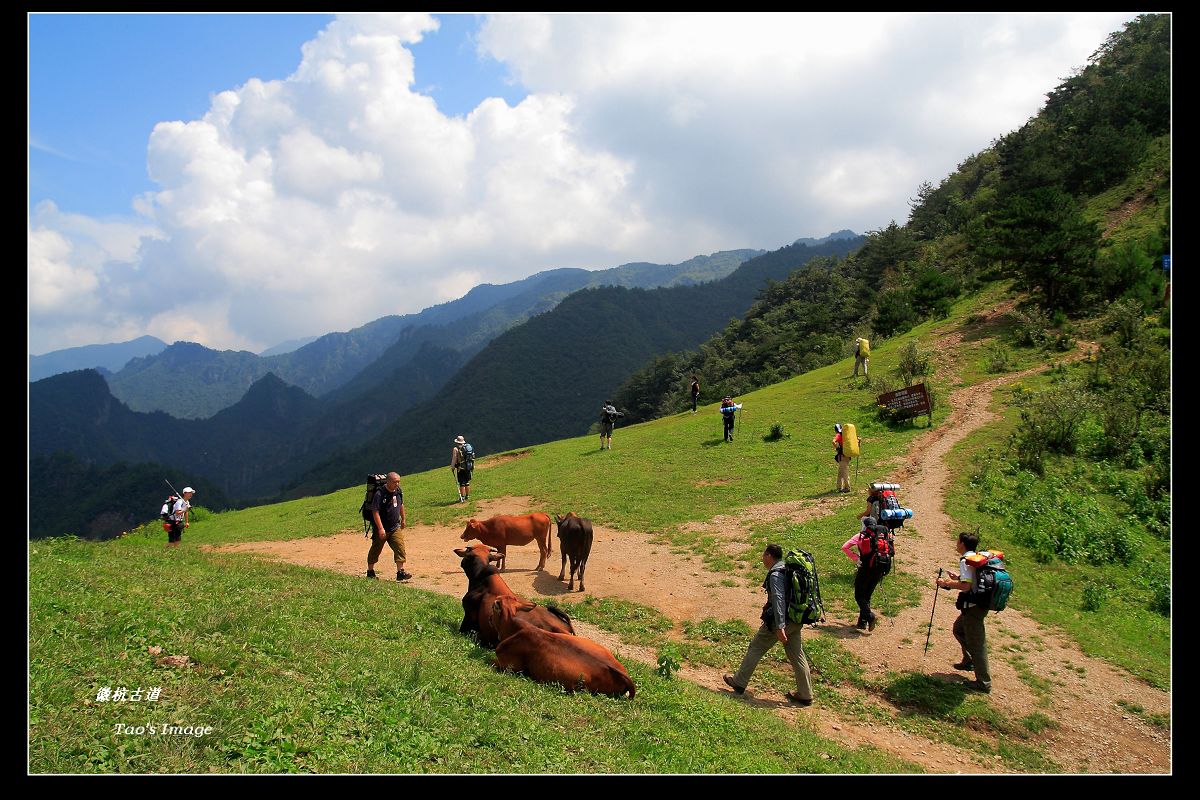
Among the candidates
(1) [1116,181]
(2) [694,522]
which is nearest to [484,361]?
(1) [1116,181]

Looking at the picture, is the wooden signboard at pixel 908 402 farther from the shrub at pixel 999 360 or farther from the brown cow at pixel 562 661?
the brown cow at pixel 562 661

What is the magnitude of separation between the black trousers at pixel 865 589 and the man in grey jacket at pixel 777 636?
2.37 meters

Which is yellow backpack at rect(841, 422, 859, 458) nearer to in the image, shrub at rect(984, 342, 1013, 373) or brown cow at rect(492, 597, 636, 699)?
brown cow at rect(492, 597, 636, 699)

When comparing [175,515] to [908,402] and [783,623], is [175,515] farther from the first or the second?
[908,402]

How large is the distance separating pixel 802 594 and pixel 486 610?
4232 millimetres

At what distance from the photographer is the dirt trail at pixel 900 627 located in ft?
24.2

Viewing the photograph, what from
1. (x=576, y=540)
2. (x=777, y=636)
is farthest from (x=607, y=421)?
(x=777, y=636)

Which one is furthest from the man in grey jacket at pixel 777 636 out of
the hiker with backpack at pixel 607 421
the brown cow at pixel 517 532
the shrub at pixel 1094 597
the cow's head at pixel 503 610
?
the hiker with backpack at pixel 607 421

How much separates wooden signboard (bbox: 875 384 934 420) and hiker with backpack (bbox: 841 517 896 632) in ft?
50.8

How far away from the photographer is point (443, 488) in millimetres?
24922

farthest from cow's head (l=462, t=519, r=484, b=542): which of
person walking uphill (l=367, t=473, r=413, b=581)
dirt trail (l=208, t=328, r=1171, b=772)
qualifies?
person walking uphill (l=367, t=473, r=413, b=581)

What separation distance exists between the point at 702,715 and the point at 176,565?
8.56 meters

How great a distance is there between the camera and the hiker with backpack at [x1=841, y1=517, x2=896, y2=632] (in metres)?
9.98
